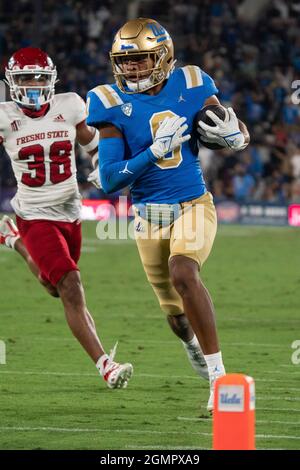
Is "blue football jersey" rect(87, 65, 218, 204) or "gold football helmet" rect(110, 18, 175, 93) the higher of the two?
"gold football helmet" rect(110, 18, 175, 93)

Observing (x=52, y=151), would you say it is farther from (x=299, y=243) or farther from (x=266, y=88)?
(x=266, y=88)

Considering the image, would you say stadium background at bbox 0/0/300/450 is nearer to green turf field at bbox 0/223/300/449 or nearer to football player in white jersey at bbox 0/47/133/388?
green turf field at bbox 0/223/300/449

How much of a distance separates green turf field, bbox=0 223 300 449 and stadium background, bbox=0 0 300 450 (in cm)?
1

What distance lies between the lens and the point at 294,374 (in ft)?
25.8

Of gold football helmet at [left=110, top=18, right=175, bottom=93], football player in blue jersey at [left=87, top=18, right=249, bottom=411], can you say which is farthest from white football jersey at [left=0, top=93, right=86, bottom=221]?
gold football helmet at [left=110, top=18, right=175, bottom=93]

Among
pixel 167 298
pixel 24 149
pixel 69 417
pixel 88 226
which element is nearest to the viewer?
pixel 69 417

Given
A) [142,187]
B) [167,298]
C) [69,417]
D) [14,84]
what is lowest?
[69,417]

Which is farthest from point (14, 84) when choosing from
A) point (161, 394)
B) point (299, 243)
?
point (299, 243)

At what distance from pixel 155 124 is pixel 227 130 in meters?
0.40

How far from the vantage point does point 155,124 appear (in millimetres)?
6723

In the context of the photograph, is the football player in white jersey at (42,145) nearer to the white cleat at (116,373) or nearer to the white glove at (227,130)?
the white cleat at (116,373)

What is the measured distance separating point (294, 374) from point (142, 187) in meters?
1.79

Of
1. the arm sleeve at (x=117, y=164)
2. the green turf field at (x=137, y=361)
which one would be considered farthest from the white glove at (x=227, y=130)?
the green turf field at (x=137, y=361)

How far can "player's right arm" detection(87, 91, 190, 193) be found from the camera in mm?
6516
